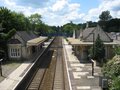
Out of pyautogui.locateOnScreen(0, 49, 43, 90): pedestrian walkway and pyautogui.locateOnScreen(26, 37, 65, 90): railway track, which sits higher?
pyautogui.locateOnScreen(0, 49, 43, 90): pedestrian walkway

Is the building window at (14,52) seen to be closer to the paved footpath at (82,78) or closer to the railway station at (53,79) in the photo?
the railway station at (53,79)

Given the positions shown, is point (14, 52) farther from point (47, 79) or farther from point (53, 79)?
point (53, 79)

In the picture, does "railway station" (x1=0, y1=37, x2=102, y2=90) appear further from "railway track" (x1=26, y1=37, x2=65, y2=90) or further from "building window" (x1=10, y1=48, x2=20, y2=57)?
"building window" (x1=10, y1=48, x2=20, y2=57)

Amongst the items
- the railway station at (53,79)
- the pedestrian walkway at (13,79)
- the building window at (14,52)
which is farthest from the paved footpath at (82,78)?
the building window at (14,52)

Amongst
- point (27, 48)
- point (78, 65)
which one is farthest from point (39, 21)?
point (78, 65)

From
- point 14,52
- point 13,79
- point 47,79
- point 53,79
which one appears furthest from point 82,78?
point 14,52

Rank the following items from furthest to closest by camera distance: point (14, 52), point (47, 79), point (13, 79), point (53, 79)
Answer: point (14, 52)
point (47, 79)
point (53, 79)
point (13, 79)

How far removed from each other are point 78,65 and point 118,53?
18731 millimetres

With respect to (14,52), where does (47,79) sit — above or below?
below

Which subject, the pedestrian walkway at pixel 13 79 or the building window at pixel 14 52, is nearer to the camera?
the pedestrian walkway at pixel 13 79

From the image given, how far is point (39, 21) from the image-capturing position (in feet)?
413

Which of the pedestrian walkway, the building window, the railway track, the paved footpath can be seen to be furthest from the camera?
the building window

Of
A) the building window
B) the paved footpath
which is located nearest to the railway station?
the paved footpath

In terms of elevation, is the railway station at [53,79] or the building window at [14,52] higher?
the building window at [14,52]
